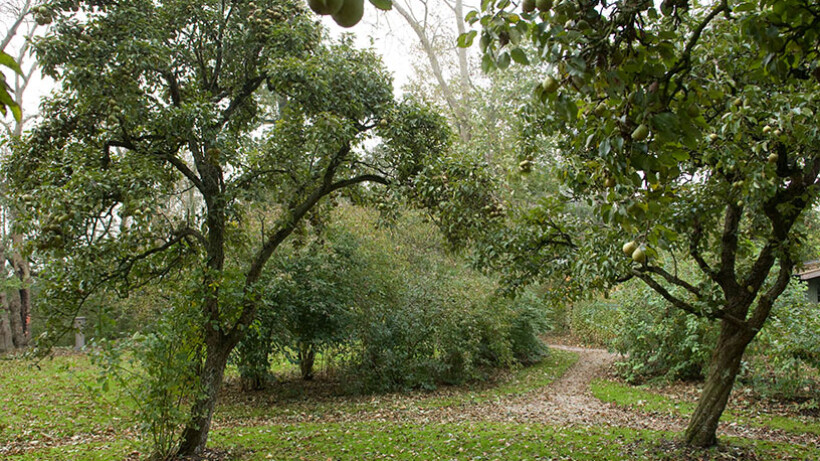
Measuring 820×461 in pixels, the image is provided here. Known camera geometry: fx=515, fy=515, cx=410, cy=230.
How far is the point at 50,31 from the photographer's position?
5.38m

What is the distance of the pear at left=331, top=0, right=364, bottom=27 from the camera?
30.9 inches

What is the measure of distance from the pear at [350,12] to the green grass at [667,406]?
8.56 meters

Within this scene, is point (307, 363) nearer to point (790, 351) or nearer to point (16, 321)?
point (790, 351)

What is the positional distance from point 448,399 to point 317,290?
341 centimetres

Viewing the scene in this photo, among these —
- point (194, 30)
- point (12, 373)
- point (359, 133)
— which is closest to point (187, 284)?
point (359, 133)

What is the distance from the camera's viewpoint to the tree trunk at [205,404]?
547 centimetres

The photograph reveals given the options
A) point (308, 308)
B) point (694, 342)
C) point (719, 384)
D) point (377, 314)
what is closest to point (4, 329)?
point (308, 308)

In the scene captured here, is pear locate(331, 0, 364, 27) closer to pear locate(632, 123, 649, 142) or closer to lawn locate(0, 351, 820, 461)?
pear locate(632, 123, 649, 142)

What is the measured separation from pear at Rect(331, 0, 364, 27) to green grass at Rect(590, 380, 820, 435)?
28.1ft

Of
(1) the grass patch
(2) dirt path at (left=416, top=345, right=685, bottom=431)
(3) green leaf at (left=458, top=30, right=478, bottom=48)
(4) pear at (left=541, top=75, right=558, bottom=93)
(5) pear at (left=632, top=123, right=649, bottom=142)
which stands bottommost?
(2) dirt path at (left=416, top=345, right=685, bottom=431)

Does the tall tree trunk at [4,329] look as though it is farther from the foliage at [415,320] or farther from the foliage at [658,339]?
the foliage at [658,339]

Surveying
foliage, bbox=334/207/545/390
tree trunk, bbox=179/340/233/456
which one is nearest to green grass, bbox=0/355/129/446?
tree trunk, bbox=179/340/233/456

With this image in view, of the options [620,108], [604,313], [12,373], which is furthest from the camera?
[604,313]

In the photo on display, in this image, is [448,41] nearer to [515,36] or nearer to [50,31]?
[50,31]
